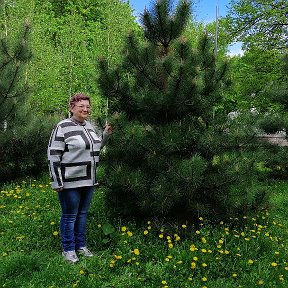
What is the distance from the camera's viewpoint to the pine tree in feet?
16.7

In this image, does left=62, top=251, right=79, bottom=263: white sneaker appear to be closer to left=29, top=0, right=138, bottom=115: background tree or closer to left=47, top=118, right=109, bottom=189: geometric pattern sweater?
left=47, top=118, right=109, bottom=189: geometric pattern sweater

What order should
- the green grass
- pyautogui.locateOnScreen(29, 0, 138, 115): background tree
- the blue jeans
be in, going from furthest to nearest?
pyautogui.locateOnScreen(29, 0, 138, 115): background tree
the blue jeans
the green grass

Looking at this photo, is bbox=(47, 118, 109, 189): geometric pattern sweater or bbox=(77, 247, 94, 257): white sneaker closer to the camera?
bbox=(47, 118, 109, 189): geometric pattern sweater

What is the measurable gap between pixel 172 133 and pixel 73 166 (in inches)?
55.9

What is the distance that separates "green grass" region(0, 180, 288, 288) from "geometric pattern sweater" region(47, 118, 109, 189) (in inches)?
35.1

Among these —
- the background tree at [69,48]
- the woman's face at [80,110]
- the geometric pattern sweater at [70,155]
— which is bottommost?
the geometric pattern sweater at [70,155]

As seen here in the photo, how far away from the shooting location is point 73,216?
4.49 m

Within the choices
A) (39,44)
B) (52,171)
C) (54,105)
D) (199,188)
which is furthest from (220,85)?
(54,105)

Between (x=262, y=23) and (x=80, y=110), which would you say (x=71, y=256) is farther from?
(x=262, y=23)

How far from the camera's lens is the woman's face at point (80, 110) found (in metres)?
4.48

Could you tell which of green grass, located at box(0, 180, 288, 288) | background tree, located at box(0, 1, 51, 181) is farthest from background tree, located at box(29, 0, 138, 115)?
green grass, located at box(0, 180, 288, 288)

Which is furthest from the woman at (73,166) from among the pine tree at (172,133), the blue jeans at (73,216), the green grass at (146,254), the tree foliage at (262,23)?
the tree foliage at (262,23)

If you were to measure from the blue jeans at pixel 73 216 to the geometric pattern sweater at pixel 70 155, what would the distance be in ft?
0.39

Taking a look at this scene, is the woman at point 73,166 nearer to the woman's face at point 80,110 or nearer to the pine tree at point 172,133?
the woman's face at point 80,110
